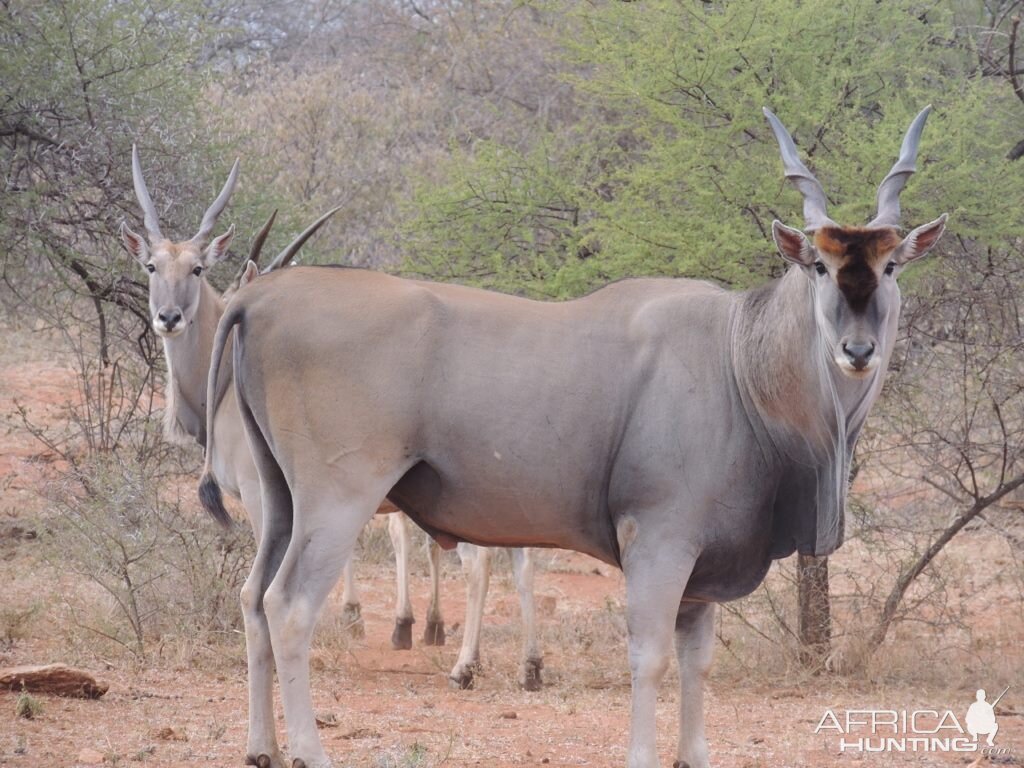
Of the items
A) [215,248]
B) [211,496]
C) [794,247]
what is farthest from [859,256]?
[215,248]

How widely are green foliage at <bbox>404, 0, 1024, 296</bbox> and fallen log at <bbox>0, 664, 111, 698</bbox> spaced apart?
3152mm

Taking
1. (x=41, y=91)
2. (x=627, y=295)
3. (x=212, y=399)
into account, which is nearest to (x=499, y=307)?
(x=627, y=295)

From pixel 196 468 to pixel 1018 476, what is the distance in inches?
193

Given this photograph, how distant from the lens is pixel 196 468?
900 cm

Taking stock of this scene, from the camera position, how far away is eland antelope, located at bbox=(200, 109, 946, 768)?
166 inches

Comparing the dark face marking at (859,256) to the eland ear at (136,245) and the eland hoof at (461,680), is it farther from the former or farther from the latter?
the eland ear at (136,245)

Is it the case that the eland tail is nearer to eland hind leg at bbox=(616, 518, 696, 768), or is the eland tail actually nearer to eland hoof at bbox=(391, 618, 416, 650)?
eland hind leg at bbox=(616, 518, 696, 768)

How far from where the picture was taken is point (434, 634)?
8.23 meters

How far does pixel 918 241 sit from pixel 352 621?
195 inches

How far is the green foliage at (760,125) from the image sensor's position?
6.80 metres

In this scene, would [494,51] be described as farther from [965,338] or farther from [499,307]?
[499,307]

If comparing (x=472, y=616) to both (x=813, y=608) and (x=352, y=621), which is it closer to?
(x=352, y=621)

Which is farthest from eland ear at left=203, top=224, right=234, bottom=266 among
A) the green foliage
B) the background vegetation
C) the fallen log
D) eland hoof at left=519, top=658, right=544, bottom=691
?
eland hoof at left=519, top=658, right=544, bottom=691

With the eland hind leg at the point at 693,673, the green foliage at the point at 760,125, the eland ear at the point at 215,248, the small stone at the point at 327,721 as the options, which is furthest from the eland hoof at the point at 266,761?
the green foliage at the point at 760,125
